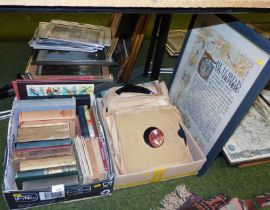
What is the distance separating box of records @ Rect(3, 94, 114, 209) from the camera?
2.72ft

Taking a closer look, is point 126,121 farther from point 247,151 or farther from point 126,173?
point 247,151

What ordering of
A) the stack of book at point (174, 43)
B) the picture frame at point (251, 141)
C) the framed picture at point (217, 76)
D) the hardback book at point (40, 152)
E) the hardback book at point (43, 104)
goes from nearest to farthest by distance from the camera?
the framed picture at point (217, 76), the hardback book at point (40, 152), the hardback book at point (43, 104), the picture frame at point (251, 141), the stack of book at point (174, 43)

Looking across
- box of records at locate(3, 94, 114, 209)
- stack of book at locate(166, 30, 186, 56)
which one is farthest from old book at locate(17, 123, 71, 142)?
stack of book at locate(166, 30, 186, 56)

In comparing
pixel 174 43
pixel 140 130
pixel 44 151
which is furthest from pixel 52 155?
pixel 174 43

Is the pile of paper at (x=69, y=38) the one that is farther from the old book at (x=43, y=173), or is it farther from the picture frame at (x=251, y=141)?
the picture frame at (x=251, y=141)

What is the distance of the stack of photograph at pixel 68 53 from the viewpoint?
1.23 m

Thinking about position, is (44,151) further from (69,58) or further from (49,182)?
(69,58)

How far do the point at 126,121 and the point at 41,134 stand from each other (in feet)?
0.97

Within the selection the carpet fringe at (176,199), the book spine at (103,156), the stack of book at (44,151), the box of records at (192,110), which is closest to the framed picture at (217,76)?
the box of records at (192,110)

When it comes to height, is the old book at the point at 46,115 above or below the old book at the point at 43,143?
above

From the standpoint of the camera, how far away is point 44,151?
89cm

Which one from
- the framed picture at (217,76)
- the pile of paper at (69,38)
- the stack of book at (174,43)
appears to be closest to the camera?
the framed picture at (217,76)

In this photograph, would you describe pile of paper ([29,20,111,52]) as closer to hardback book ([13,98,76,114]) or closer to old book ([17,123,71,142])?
hardback book ([13,98,76,114])

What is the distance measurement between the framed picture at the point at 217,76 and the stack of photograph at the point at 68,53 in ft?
1.27
